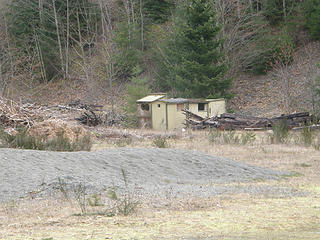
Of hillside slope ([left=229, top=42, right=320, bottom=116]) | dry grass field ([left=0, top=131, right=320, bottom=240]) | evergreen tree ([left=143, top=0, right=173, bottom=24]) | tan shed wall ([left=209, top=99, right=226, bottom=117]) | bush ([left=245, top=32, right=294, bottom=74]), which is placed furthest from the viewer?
evergreen tree ([left=143, top=0, right=173, bottom=24])

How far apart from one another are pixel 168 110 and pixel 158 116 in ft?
2.51

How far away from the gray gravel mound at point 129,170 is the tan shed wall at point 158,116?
14.5 metres

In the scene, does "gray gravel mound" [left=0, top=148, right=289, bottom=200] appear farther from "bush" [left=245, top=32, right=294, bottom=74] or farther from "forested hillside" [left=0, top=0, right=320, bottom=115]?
"bush" [left=245, top=32, right=294, bottom=74]

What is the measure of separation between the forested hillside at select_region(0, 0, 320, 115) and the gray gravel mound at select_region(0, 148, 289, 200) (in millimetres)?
18306

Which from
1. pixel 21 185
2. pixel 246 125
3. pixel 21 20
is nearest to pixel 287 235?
pixel 21 185

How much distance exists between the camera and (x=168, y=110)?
93.4 ft

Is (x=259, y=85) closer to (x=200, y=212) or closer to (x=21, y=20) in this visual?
(x=21, y=20)

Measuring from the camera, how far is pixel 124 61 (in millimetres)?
45250

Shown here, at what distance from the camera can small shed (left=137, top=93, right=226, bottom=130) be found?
28438 millimetres

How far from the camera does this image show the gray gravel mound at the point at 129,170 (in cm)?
1003

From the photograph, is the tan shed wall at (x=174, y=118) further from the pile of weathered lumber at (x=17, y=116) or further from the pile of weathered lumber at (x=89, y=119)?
the pile of weathered lumber at (x=17, y=116)

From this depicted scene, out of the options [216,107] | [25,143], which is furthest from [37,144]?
[216,107]

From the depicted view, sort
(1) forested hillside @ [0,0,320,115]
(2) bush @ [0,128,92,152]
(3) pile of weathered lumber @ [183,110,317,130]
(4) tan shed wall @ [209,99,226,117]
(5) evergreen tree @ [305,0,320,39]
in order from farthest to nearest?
(5) evergreen tree @ [305,0,320,39]
(1) forested hillside @ [0,0,320,115]
(4) tan shed wall @ [209,99,226,117]
(3) pile of weathered lumber @ [183,110,317,130]
(2) bush @ [0,128,92,152]

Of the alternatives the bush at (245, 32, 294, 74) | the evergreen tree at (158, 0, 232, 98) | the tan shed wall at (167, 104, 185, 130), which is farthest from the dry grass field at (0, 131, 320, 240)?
the bush at (245, 32, 294, 74)
